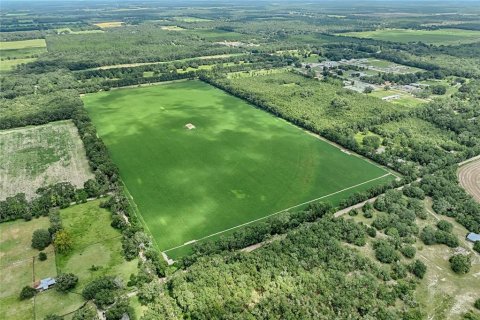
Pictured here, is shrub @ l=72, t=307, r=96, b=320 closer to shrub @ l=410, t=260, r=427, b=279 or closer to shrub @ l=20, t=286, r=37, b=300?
shrub @ l=20, t=286, r=37, b=300

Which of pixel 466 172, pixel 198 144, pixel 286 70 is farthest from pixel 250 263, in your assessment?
pixel 286 70

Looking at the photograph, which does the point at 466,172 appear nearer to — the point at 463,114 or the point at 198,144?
the point at 463,114

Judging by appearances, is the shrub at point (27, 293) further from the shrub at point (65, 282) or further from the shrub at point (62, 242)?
the shrub at point (62, 242)

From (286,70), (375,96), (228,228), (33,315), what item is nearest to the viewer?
(33,315)

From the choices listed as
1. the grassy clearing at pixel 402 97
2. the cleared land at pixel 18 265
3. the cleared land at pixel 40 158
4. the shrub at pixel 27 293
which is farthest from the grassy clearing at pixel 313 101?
the shrub at pixel 27 293

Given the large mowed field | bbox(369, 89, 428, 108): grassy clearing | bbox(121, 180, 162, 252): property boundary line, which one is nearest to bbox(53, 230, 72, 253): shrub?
bbox(121, 180, 162, 252): property boundary line

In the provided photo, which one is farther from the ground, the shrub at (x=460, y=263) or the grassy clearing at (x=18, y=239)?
the shrub at (x=460, y=263)
